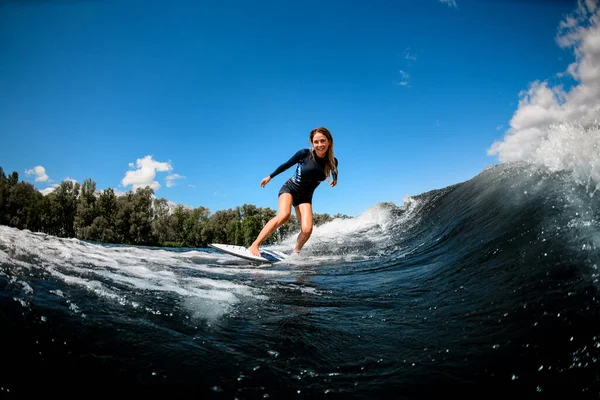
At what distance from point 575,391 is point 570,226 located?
1975 mm

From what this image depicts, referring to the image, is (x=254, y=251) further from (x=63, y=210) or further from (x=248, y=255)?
(x=63, y=210)

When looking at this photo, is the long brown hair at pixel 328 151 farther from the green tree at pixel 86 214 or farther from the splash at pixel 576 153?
the green tree at pixel 86 214

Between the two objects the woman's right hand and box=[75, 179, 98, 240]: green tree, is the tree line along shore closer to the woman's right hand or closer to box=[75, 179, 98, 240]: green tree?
box=[75, 179, 98, 240]: green tree

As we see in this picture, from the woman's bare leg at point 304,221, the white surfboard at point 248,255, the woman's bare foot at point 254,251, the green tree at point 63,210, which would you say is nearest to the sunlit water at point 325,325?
the white surfboard at point 248,255

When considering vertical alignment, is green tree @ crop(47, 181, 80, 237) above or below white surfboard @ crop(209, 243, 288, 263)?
above

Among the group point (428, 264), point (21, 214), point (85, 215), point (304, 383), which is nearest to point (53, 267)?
point (304, 383)

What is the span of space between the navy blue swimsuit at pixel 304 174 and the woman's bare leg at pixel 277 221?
0.20 meters

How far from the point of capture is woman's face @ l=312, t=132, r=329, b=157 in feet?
21.0

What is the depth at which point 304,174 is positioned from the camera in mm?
6582

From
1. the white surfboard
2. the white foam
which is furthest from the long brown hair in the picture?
the white foam

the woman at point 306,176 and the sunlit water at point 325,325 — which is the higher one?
the woman at point 306,176

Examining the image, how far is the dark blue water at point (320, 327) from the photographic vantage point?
51.9 inches

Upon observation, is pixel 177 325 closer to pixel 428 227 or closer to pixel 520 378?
pixel 520 378

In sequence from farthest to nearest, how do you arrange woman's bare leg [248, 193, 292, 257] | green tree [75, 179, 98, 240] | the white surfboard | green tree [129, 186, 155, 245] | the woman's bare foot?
green tree [129, 186, 155, 245] < green tree [75, 179, 98, 240] < woman's bare leg [248, 193, 292, 257] < the woman's bare foot < the white surfboard
